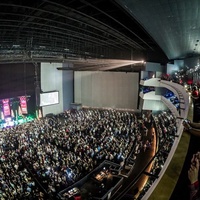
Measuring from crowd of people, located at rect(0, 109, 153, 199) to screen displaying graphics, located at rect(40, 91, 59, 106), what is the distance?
190 inches

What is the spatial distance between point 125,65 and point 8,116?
14086mm

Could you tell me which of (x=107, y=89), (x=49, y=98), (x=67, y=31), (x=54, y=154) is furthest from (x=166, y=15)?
(x=107, y=89)

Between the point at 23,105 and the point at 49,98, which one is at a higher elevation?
the point at 49,98

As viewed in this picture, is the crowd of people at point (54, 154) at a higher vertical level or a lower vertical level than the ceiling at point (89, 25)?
lower

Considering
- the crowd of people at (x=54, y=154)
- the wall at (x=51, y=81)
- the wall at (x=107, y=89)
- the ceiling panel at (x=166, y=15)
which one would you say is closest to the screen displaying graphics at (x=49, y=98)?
the wall at (x=51, y=81)

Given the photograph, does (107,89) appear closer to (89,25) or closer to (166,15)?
(89,25)

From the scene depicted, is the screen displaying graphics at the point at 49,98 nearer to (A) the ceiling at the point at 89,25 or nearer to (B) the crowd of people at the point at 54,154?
(A) the ceiling at the point at 89,25

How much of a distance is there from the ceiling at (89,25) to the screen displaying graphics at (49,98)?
165 inches

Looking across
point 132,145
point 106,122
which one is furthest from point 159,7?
point 106,122

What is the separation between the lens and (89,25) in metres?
10.9

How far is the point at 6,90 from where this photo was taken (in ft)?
58.8

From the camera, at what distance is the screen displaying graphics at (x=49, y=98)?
21503 mm

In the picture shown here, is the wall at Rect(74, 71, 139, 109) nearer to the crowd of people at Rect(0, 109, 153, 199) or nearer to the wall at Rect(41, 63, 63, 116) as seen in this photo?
the wall at Rect(41, 63, 63, 116)

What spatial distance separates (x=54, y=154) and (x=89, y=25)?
7.28 metres
